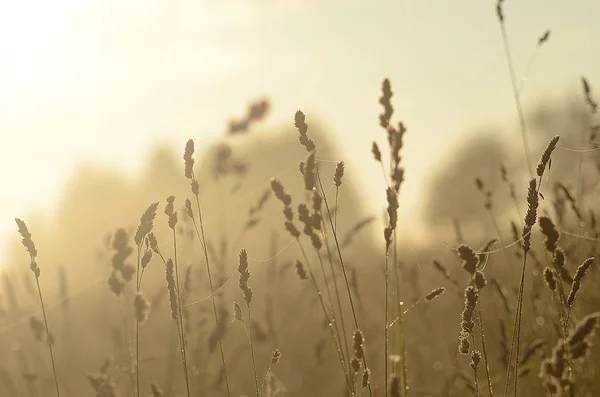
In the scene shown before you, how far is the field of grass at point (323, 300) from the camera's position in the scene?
6.20ft

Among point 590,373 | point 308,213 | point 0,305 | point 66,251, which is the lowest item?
point 66,251

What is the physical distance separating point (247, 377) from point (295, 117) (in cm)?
326

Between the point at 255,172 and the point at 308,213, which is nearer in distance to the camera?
the point at 308,213

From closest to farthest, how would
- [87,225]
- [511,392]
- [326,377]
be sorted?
[511,392] < [326,377] < [87,225]

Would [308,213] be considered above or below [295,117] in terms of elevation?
below

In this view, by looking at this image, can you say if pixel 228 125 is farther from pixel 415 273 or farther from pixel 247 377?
pixel 247 377

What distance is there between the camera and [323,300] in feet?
7.24

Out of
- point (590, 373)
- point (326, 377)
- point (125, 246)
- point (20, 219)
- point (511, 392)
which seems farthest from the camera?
point (326, 377)

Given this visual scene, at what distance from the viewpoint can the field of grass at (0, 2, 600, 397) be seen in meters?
1.89

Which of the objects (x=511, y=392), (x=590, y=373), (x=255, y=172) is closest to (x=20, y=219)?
(x=590, y=373)

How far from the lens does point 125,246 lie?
1.97 m

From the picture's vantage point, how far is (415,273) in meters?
3.89

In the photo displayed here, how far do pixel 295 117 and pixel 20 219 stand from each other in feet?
2.78

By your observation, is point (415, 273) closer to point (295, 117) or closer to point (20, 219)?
point (295, 117)
